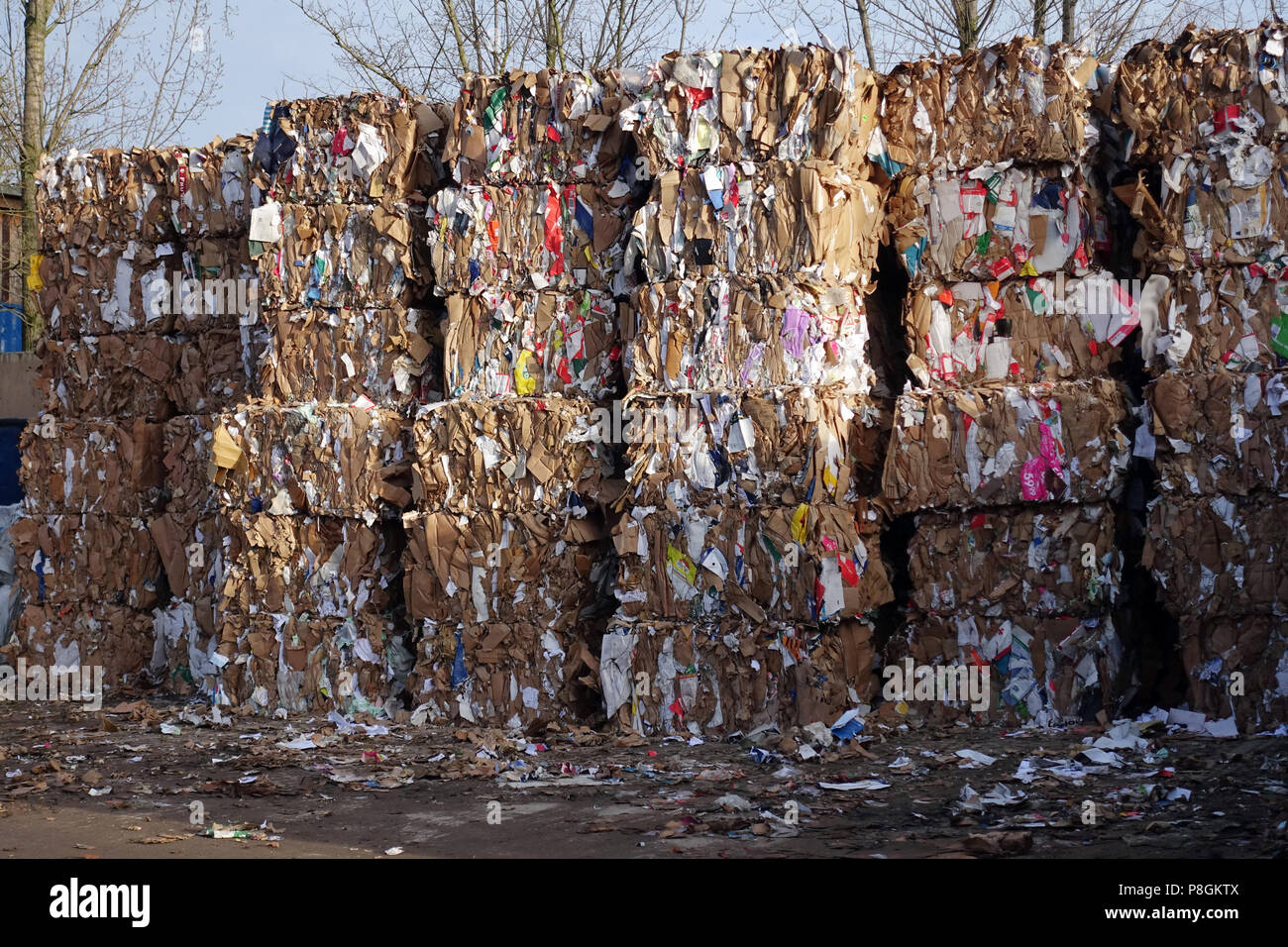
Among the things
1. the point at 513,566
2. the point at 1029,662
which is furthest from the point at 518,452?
the point at 1029,662

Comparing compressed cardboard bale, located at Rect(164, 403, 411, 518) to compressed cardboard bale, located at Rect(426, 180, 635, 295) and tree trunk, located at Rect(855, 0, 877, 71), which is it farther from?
tree trunk, located at Rect(855, 0, 877, 71)

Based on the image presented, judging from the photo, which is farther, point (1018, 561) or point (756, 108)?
point (756, 108)

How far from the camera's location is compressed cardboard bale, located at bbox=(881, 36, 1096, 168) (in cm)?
537

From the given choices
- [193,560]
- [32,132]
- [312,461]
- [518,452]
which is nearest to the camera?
[518,452]

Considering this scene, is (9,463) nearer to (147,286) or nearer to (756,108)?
(147,286)

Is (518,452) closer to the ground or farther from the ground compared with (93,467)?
closer to the ground

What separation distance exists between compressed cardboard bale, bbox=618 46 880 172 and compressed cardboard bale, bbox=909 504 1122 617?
5.37ft

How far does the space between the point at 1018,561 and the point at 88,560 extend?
16.3ft

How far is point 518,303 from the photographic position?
5.99 m

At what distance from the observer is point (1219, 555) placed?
511 centimetres

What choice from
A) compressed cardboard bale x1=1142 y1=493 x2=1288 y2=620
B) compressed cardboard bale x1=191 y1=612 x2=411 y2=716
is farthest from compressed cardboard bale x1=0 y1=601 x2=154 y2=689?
compressed cardboard bale x1=1142 y1=493 x2=1288 y2=620

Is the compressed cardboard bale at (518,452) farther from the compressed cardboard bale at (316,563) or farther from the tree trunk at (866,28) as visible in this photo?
the tree trunk at (866,28)

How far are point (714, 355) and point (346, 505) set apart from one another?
1.94 m

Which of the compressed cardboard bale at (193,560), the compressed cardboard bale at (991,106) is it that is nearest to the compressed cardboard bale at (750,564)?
the compressed cardboard bale at (991,106)
